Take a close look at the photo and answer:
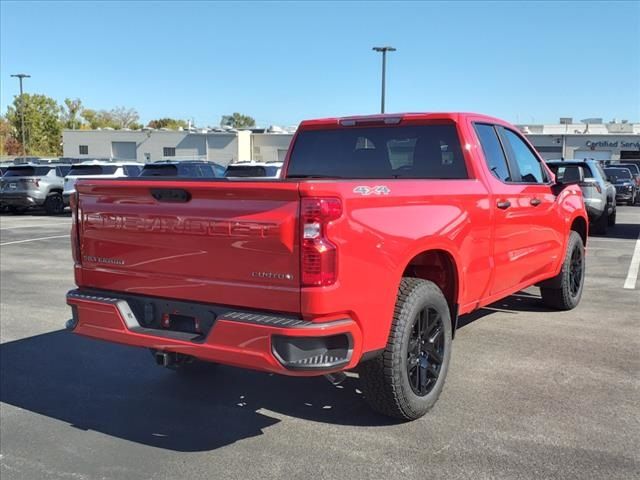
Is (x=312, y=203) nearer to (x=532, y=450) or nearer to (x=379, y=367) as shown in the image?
(x=379, y=367)

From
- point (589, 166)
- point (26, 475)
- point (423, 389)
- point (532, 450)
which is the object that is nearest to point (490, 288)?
point (423, 389)

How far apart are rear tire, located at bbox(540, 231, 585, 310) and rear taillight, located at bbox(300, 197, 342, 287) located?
13.9 feet

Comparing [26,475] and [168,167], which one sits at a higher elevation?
[168,167]

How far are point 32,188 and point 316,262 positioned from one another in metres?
21.6

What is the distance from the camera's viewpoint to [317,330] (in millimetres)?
3318

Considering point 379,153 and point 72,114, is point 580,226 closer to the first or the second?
point 379,153

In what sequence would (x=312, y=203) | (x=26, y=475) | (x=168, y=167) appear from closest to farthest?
1. (x=312, y=203)
2. (x=26, y=475)
3. (x=168, y=167)

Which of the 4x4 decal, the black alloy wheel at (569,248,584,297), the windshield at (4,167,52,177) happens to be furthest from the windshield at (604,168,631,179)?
the 4x4 decal

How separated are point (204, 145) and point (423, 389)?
194ft

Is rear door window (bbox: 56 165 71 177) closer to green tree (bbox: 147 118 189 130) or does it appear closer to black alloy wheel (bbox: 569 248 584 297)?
black alloy wheel (bbox: 569 248 584 297)

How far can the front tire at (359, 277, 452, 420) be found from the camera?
12.7 feet

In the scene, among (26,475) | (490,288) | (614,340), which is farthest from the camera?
(614,340)

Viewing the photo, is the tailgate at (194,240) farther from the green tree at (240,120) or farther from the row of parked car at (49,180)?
the green tree at (240,120)

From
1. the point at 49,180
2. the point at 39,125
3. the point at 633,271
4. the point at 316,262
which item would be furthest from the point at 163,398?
the point at 39,125
